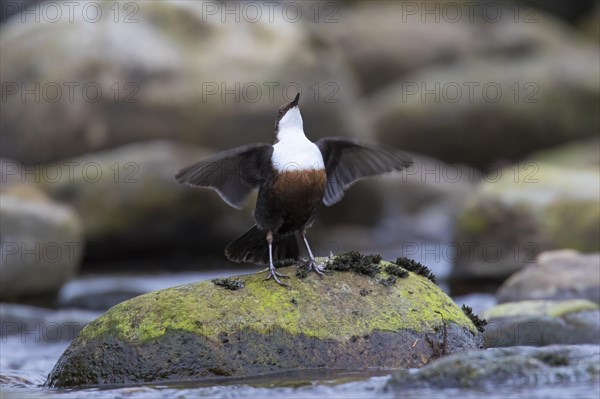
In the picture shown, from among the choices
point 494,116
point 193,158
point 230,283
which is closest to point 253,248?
point 230,283

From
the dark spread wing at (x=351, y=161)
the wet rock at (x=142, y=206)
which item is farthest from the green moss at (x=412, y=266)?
the wet rock at (x=142, y=206)

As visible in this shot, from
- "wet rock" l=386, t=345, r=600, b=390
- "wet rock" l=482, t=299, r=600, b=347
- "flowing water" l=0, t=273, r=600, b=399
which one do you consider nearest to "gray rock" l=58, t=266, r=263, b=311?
"flowing water" l=0, t=273, r=600, b=399

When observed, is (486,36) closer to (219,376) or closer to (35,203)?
(35,203)

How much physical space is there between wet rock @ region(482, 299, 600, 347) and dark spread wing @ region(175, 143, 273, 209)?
237 cm

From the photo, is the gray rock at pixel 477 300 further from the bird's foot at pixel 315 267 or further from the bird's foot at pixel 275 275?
the bird's foot at pixel 275 275

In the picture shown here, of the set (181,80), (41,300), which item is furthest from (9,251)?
(181,80)

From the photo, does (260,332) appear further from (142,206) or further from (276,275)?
(142,206)

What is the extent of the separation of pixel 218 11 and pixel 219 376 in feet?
36.0

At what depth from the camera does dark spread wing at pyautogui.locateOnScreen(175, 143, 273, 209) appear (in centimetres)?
649

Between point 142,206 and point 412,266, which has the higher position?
point 142,206

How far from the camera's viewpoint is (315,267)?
21.0 ft

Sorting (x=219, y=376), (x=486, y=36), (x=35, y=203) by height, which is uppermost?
(x=486, y=36)

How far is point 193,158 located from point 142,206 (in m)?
0.99

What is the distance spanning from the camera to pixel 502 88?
20.7m
